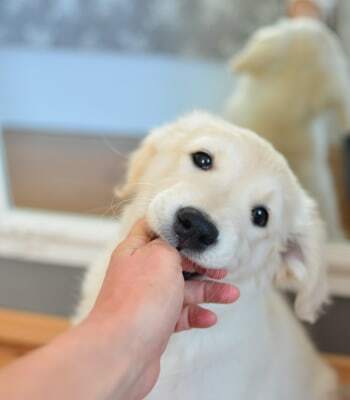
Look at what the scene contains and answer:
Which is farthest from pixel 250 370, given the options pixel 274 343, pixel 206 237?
pixel 206 237

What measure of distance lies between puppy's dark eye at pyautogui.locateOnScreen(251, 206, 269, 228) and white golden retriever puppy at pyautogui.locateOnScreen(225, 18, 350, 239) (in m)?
0.54

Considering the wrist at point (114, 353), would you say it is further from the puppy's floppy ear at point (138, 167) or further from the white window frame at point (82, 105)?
the white window frame at point (82, 105)

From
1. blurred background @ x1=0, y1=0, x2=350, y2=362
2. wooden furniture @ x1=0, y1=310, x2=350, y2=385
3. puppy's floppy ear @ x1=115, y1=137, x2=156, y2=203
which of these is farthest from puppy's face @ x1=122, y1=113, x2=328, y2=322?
wooden furniture @ x1=0, y1=310, x2=350, y2=385

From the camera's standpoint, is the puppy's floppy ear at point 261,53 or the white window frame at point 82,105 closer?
the puppy's floppy ear at point 261,53

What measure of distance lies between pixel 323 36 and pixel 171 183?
2.05 ft

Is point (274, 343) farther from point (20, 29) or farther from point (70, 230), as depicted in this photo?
point (20, 29)

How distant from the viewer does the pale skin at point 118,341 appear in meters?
0.61

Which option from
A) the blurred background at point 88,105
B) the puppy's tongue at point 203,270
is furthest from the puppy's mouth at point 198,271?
the blurred background at point 88,105

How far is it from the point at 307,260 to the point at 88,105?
83 centimetres

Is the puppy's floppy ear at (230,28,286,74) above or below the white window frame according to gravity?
above

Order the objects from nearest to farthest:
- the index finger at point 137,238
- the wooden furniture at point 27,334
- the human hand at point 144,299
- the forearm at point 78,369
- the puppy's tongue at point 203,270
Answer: the forearm at point 78,369 < the human hand at point 144,299 < the index finger at point 137,238 < the puppy's tongue at point 203,270 < the wooden furniture at point 27,334

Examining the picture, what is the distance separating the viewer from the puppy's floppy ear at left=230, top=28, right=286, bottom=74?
56.3 inches

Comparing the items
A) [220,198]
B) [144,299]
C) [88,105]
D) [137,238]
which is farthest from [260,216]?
[88,105]

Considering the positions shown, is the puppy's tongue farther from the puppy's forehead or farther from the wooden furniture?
the wooden furniture
